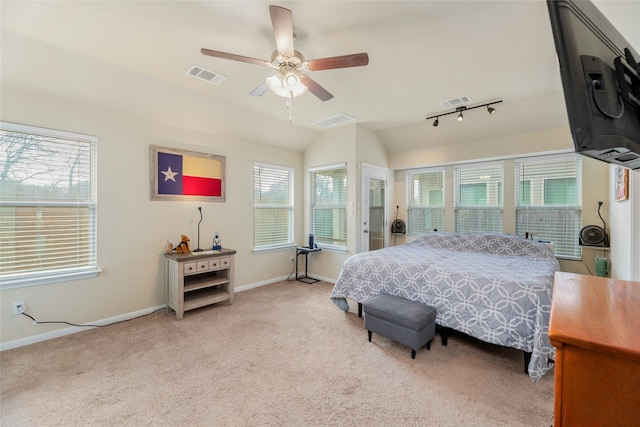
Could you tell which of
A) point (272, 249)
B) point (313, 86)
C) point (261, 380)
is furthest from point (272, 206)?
point (261, 380)

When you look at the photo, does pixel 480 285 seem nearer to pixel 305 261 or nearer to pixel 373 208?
pixel 373 208

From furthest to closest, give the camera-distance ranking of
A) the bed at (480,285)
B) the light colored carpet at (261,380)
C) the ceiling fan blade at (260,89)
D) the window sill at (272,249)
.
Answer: the window sill at (272,249) < the ceiling fan blade at (260,89) < the bed at (480,285) < the light colored carpet at (261,380)

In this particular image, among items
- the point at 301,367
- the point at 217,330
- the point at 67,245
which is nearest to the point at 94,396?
the point at 217,330

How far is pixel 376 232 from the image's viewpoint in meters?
5.10

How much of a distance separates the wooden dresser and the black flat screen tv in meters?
0.50

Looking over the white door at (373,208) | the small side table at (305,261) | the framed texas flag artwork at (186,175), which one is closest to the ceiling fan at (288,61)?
the framed texas flag artwork at (186,175)

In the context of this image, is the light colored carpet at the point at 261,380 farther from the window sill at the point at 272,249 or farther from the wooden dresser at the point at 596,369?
the window sill at the point at 272,249

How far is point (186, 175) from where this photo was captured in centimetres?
380

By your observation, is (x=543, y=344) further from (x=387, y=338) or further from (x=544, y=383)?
(x=387, y=338)

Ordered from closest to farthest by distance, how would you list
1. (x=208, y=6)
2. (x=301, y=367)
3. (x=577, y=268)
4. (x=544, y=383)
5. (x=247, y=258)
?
1. (x=208, y=6)
2. (x=544, y=383)
3. (x=301, y=367)
4. (x=577, y=268)
5. (x=247, y=258)

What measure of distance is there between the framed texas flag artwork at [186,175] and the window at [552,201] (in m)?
4.71

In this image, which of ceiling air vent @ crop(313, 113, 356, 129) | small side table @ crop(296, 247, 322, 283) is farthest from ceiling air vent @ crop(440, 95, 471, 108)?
small side table @ crop(296, 247, 322, 283)

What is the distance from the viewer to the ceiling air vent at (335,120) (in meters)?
4.12

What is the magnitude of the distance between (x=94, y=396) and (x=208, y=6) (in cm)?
297
